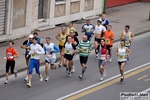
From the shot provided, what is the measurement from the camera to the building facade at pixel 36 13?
2589 cm

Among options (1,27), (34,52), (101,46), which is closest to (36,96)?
(34,52)

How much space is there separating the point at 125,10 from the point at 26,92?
21302mm

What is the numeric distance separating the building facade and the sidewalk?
20.9 inches

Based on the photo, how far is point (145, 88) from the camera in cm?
1895

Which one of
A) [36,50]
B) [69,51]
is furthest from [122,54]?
[36,50]

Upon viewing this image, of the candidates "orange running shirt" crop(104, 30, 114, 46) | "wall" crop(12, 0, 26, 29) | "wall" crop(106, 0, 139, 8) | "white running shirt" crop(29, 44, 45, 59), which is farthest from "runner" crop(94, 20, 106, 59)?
"wall" crop(106, 0, 139, 8)

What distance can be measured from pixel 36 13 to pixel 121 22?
7.00 m

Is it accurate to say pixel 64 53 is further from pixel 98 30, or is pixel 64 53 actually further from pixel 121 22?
pixel 121 22

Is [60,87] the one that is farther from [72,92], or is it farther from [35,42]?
[35,42]

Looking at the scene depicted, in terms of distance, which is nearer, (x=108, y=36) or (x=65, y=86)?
(x=65, y=86)

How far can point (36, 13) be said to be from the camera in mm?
28406

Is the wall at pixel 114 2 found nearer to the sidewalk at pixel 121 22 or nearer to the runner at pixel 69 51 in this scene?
the sidewalk at pixel 121 22

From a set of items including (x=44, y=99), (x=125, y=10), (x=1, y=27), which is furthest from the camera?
(x=125, y=10)

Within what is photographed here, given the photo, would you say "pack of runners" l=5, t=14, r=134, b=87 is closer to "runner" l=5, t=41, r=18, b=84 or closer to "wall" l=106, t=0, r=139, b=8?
"runner" l=5, t=41, r=18, b=84
